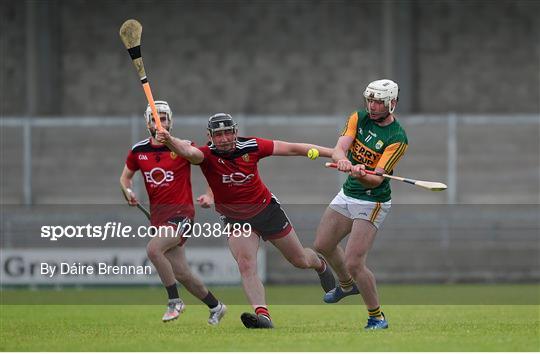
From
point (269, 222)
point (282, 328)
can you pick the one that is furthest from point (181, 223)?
point (282, 328)

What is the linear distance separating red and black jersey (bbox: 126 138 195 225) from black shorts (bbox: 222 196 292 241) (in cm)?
111

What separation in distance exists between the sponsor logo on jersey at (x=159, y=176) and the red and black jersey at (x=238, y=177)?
1.11 metres

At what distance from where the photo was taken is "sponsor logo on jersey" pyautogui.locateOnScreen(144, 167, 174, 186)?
14.0 metres

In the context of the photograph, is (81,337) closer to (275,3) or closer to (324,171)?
(324,171)

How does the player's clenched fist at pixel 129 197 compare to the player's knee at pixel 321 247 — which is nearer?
the player's knee at pixel 321 247

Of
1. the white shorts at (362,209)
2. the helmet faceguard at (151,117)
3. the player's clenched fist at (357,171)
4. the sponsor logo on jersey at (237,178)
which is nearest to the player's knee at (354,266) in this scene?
the white shorts at (362,209)

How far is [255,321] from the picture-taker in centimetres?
1248

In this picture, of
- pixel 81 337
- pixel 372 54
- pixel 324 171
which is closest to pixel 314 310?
pixel 81 337

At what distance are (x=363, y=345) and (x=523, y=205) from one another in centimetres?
1406

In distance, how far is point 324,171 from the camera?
2411cm

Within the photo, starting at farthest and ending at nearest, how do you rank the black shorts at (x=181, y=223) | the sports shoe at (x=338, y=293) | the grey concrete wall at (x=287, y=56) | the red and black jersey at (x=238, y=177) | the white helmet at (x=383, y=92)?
the grey concrete wall at (x=287, y=56) < the black shorts at (x=181, y=223) < the sports shoe at (x=338, y=293) < the red and black jersey at (x=238, y=177) < the white helmet at (x=383, y=92)

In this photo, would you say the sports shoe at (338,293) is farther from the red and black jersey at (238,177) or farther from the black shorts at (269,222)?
the red and black jersey at (238,177)

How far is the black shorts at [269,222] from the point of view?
13.0 metres

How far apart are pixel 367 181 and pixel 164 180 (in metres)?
2.56
